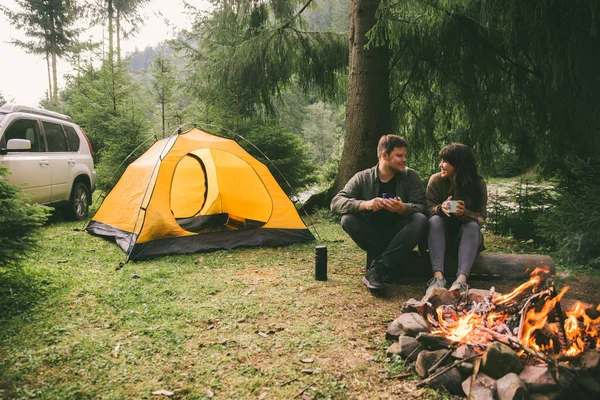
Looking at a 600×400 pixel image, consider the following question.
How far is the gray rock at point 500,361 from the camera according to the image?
2.05m

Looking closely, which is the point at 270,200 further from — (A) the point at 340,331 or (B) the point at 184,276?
(A) the point at 340,331

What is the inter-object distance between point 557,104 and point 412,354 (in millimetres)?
3983

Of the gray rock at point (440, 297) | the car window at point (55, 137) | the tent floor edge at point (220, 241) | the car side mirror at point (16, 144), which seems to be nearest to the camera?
the gray rock at point (440, 297)

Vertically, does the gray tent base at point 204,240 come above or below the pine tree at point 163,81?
below

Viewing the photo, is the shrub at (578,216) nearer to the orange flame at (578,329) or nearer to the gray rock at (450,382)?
the orange flame at (578,329)

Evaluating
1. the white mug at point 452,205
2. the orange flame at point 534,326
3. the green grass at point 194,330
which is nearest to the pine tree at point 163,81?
the green grass at point 194,330

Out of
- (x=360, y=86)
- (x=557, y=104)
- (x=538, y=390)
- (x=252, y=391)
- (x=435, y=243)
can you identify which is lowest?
(x=252, y=391)

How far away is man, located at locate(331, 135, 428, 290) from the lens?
3.68 meters

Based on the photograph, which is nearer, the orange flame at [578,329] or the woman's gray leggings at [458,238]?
the orange flame at [578,329]

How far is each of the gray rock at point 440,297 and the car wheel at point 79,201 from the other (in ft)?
22.5

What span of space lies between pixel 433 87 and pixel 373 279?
13.3 ft

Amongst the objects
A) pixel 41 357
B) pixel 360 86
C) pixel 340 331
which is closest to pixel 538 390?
pixel 340 331

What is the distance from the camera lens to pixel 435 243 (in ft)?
11.9

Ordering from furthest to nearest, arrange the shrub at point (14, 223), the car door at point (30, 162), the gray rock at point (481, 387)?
the car door at point (30, 162) < the shrub at point (14, 223) < the gray rock at point (481, 387)
